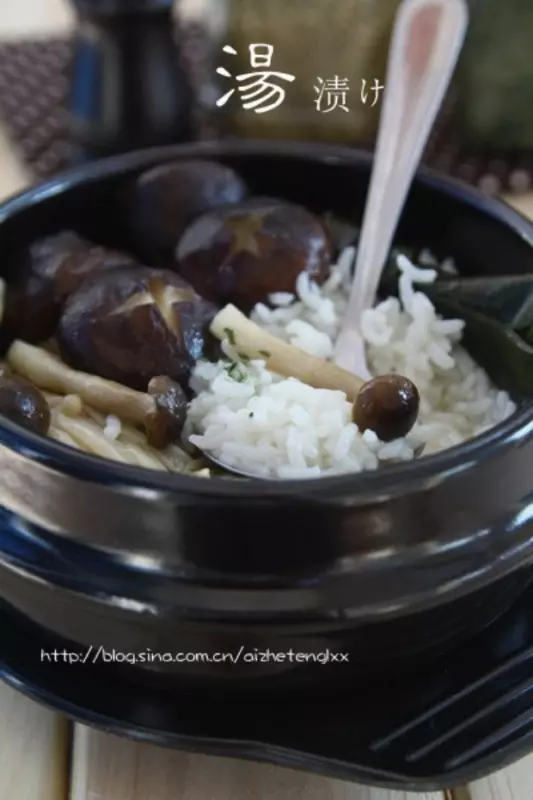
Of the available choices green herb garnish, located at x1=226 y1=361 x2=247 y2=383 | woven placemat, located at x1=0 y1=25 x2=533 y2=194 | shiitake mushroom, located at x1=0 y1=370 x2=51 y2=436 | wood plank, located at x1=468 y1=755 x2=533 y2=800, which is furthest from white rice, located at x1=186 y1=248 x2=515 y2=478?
woven placemat, located at x1=0 y1=25 x2=533 y2=194

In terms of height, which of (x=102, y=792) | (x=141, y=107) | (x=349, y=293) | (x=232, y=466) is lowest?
(x=102, y=792)

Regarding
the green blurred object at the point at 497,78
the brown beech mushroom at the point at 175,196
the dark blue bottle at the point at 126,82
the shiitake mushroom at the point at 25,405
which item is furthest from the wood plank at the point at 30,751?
the green blurred object at the point at 497,78

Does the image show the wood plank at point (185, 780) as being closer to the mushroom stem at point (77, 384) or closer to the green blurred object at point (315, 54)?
the mushroom stem at point (77, 384)

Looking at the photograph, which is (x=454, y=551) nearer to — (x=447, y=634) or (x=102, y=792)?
(x=447, y=634)

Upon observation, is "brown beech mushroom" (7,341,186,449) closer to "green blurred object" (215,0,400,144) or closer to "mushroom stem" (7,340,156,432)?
"mushroom stem" (7,340,156,432)

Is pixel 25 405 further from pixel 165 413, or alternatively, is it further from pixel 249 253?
pixel 249 253

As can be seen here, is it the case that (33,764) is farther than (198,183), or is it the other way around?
(198,183)

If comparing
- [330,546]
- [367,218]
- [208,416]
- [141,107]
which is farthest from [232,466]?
[141,107]
